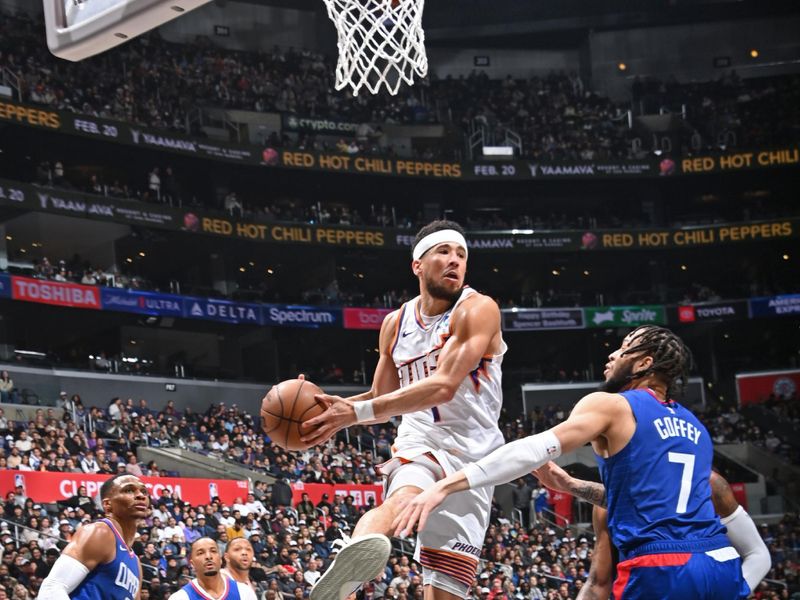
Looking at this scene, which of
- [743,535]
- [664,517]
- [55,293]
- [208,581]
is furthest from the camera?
[55,293]

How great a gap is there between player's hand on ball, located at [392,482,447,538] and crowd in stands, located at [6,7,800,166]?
1203 inches

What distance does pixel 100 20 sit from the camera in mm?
5914

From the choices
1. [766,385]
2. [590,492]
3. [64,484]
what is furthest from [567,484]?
[766,385]

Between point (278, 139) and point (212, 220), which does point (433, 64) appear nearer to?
point (278, 139)

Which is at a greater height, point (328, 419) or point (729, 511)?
point (328, 419)

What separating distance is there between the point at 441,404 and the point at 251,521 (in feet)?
44.8

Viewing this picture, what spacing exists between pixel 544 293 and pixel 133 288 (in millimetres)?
15752

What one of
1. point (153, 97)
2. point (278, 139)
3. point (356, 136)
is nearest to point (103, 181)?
point (153, 97)

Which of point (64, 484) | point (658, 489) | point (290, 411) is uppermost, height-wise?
point (290, 411)

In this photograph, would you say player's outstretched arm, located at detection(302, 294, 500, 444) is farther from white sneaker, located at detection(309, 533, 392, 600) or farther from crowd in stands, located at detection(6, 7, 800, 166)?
crowd in stands, located at detection(6, 7, 800, 166)

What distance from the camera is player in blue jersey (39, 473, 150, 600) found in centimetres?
671

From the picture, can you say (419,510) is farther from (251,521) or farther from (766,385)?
(766,385)

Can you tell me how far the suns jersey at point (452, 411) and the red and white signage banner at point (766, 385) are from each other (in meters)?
33.8

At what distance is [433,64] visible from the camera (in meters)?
45.1
